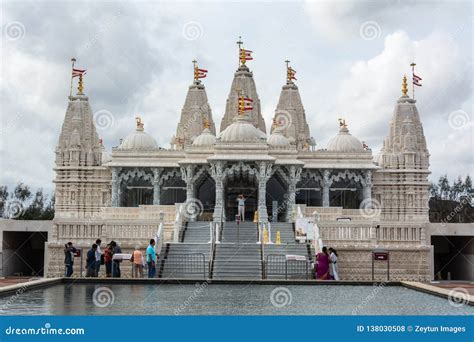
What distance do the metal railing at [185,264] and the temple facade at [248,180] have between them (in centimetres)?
298

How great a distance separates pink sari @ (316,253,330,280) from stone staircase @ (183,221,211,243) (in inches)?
319

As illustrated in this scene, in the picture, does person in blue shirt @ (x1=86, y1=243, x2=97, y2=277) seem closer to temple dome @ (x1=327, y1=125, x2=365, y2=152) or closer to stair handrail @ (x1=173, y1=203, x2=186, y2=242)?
stair handrail @ (x1=173, y1=203, x2=186, y2=242)

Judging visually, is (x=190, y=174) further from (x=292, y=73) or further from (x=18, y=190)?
(x=18, y=190)

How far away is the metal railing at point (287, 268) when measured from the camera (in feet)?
85.8

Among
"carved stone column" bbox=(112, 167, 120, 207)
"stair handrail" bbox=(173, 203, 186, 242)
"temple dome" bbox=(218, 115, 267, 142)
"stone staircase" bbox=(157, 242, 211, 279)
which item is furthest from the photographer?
"carved stone column" bbox=(112, 167, 120, 207)

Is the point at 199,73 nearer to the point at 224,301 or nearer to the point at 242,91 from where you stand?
the point at 242,91

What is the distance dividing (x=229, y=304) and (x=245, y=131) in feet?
78.4

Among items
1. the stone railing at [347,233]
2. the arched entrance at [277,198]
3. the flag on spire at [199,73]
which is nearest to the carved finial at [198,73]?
the flag on spire at [199,73]

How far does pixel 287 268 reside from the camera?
26.5 m

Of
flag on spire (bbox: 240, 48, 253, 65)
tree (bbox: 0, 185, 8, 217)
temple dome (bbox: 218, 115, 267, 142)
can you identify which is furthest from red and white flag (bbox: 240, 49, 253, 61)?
tree (bbox: 0, 185, 8, 217)

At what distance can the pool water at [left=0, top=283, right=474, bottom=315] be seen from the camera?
44.7 feet

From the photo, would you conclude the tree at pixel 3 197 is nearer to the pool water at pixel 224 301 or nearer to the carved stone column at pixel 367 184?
the carved stone column at pixel 367 184

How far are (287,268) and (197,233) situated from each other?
6.55 metres
